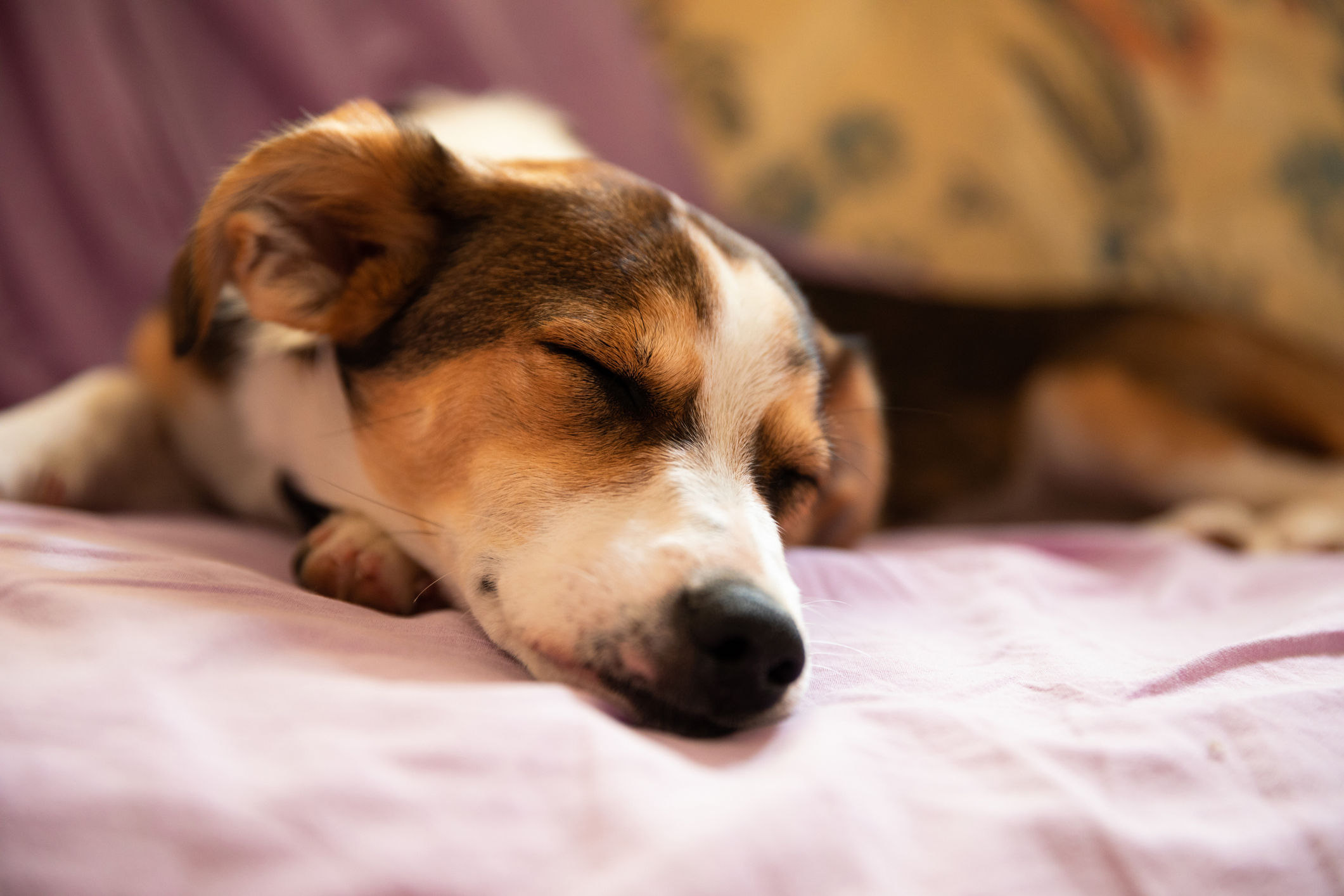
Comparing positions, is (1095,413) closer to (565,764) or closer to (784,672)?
(784,672)

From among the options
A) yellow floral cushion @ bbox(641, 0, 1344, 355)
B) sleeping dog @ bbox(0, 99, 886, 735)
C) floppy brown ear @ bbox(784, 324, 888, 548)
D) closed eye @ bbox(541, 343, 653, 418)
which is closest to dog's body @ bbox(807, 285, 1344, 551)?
yellow floral cushion @ bbox(641, 0, 1344, 355)

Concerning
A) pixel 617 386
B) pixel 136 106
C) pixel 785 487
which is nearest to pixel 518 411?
Result: pixel 617 386

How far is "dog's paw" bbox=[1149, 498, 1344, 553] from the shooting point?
1937 millimetres

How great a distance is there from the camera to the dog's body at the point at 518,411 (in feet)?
3.06

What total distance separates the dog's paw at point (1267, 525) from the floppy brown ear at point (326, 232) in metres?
1.78

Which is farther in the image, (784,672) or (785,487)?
(785,487)

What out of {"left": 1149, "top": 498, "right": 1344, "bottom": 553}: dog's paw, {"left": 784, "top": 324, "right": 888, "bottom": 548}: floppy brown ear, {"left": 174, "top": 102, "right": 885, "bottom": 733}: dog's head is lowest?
{"left": 1149, "top": 498, "right": 1344, "bottom": 553}: dog's paw

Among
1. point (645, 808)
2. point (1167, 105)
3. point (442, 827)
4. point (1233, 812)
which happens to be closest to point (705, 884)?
point (645, 808)

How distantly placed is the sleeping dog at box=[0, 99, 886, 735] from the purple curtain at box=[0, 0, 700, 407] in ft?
1.99

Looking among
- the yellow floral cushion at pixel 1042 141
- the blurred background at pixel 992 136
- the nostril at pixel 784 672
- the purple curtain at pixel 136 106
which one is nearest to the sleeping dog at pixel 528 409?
the nostril at pixel 784 672

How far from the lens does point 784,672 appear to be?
0.90 m

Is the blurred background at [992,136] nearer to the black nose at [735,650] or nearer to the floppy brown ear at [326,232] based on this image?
the floppy brown ear at [326,232]

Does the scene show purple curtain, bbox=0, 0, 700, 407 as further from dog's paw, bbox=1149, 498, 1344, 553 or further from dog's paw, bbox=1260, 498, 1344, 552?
dog's paw, bbox=1260, 498, 1344, 552

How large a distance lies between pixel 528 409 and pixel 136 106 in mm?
1542
